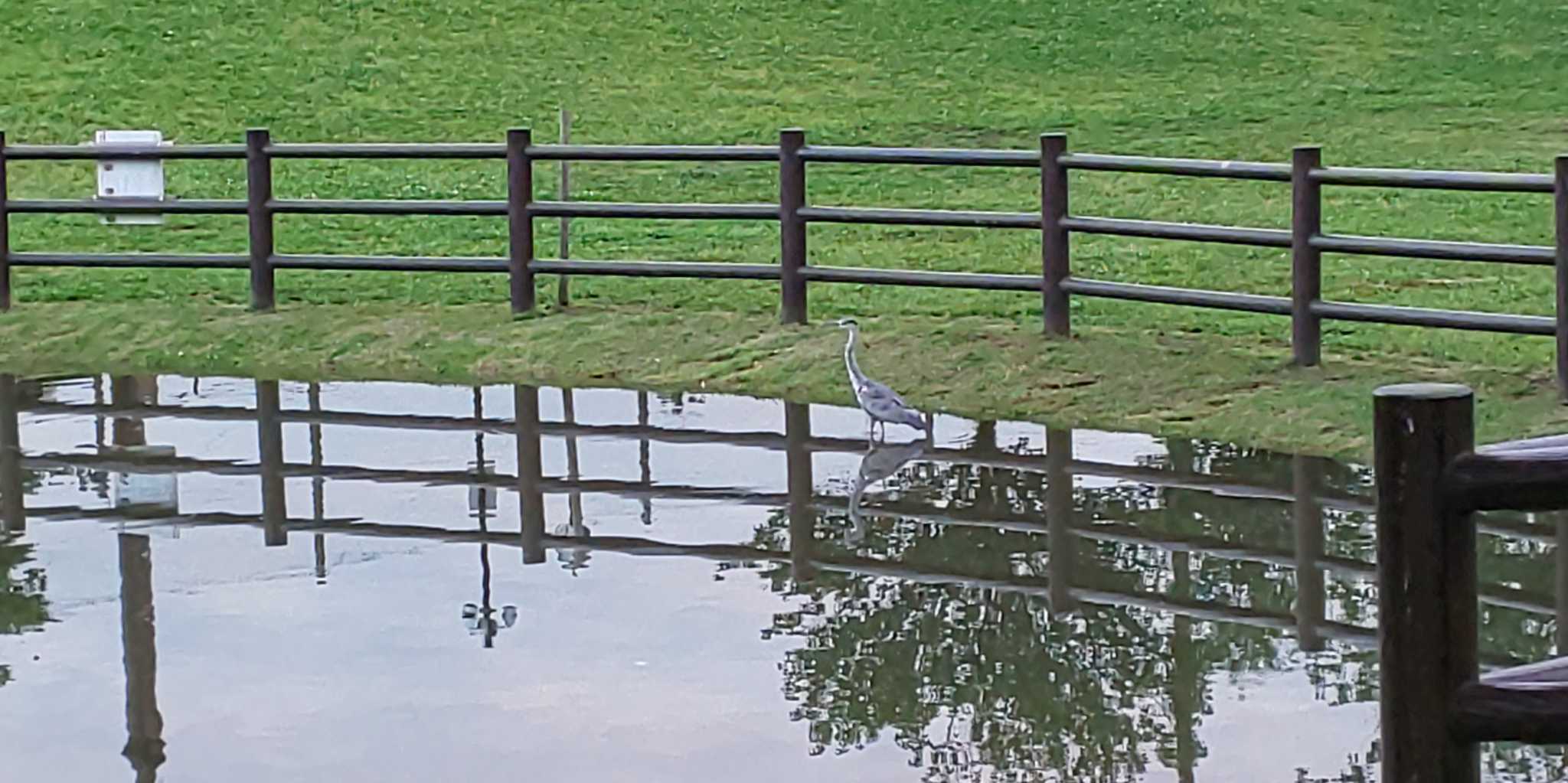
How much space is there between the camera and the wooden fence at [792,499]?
7938 millimetres

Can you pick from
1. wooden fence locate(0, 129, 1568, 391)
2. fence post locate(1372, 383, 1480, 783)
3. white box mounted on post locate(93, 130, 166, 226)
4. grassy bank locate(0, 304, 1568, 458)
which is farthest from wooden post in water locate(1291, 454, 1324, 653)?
white box mounted on post locate(93, 130, 166, 226)

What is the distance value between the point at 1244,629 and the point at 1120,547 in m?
1.06

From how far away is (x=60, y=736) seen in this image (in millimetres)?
6582

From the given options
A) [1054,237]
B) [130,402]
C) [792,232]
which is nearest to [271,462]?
[130,402]

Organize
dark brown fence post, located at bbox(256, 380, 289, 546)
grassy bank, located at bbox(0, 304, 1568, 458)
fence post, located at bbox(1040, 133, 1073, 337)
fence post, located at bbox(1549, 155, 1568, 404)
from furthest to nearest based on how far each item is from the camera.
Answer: fence post, located at bbox(1040, 133, 1073, 337) → grassy bank, located at bbox(0, 304, 1568, 458) → fence post, located at bbox(1549, 155, 1568, 404) → dark brown fence post, located at bbox(256, 380, 289, 546)

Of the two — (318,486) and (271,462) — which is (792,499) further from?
(271,462)

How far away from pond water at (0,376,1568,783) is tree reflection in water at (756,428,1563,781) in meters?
0.02

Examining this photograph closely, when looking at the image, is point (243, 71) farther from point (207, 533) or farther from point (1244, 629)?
point (1244, 629)

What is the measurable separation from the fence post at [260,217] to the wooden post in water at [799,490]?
359 centimetres

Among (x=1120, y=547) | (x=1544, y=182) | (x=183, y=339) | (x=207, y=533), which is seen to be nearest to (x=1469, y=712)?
(x=1120, y=547)

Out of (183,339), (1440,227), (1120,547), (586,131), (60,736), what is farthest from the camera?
(586,131)

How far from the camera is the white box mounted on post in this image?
15.5 meters

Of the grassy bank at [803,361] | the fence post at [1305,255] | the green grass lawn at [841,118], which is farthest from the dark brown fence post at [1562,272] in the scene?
the green grass lawn at [841,118]

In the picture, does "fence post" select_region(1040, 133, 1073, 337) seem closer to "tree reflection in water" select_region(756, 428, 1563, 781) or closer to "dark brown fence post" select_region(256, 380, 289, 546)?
"tree reflection in water" select_region(756, 428, 1563, 781)
